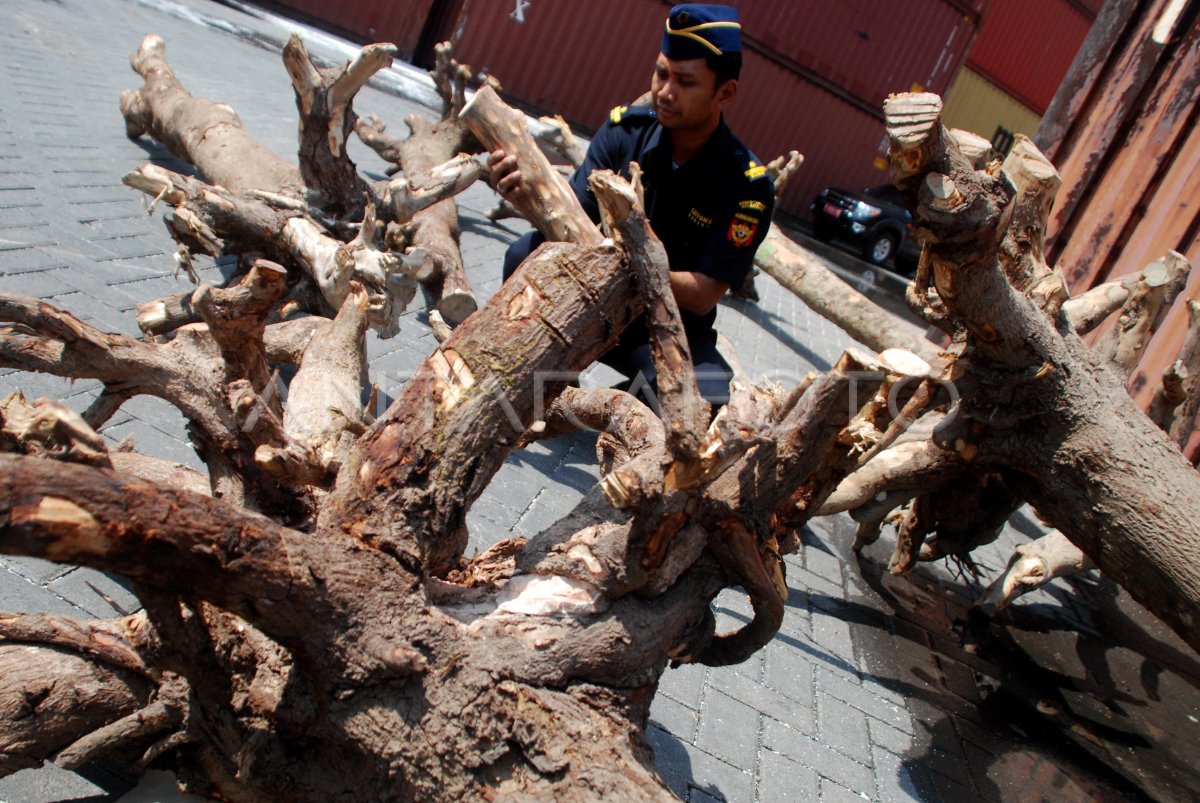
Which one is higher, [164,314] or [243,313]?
[243,313]

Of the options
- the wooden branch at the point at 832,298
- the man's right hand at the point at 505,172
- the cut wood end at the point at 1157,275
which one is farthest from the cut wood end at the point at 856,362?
the wooden branch at the point at 832,298

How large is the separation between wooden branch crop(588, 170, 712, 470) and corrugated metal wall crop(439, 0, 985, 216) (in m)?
12.0

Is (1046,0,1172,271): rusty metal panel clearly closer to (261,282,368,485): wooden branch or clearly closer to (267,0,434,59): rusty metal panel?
(261,282,368,485): wooden branch

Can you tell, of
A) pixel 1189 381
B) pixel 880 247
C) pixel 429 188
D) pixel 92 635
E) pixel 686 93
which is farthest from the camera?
pixel 880 247

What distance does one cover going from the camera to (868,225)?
48.0 feet

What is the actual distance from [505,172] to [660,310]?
0.84 m

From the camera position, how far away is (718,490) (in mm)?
2402

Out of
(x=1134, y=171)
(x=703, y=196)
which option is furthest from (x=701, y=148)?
(x=1134, y=171)

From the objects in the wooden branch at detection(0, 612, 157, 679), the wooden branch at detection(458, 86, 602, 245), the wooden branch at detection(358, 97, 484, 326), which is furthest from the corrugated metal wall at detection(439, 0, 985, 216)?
the wooden branch at detection(0, 612, 157, 679)

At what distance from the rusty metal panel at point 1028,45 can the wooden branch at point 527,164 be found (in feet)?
56.1

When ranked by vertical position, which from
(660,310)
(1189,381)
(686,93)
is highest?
(686,93)

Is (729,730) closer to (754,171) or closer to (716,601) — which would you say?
(716,601)

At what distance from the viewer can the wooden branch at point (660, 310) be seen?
2.15 m

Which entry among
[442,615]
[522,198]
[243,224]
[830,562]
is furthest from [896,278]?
[442,615]
